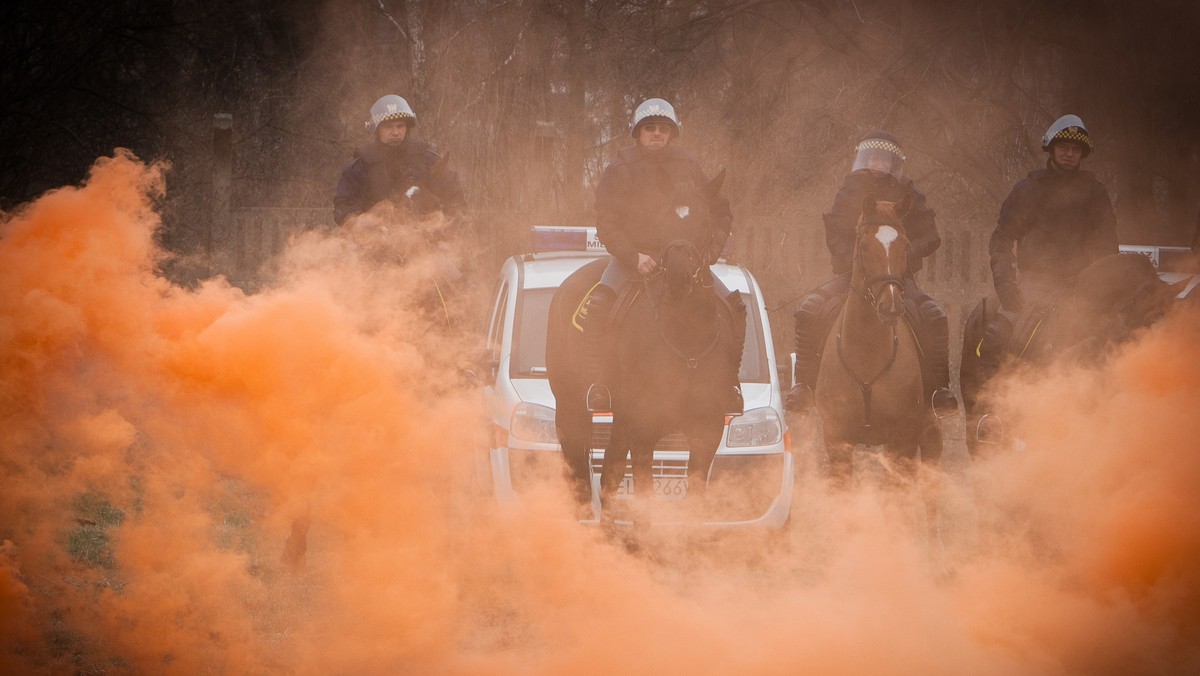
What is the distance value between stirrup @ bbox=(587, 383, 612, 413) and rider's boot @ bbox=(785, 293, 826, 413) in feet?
5.87

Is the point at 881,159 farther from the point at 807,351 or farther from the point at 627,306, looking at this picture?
the point at 627,306

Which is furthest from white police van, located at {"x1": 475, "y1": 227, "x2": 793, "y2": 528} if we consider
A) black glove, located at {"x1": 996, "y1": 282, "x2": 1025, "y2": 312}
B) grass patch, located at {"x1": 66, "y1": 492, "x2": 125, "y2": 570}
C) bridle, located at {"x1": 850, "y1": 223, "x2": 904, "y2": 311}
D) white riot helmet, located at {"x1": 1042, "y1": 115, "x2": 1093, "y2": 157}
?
white riot helmet, located at {"x1": 1042, "y1": 115, "x2": 1093, "y2": 157}

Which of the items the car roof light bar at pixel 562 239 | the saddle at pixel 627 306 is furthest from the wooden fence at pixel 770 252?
the saddle at pixel 627 306

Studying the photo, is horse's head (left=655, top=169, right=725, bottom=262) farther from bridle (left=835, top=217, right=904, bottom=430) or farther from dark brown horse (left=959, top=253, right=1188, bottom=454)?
dark brown horse (left=959, top=253, right=1188, bottom=454)

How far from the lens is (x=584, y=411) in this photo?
8.97m

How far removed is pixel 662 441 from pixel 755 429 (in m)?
0.72

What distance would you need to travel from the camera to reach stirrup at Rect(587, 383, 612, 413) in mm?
8609

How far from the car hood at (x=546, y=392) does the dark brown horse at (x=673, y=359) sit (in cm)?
49

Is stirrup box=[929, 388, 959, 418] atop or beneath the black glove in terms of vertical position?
beneath

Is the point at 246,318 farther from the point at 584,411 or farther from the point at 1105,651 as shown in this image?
the point at 1105,651

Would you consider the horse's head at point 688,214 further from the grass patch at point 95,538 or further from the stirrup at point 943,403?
the grass patch at point 95,538

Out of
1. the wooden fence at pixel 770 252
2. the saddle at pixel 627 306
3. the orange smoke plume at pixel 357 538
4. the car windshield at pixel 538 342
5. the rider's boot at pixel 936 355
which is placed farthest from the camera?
the wooden fence at pixel 770 252

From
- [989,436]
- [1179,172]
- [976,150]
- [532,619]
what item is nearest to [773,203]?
[976,150]

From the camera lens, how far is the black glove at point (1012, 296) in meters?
10.2
